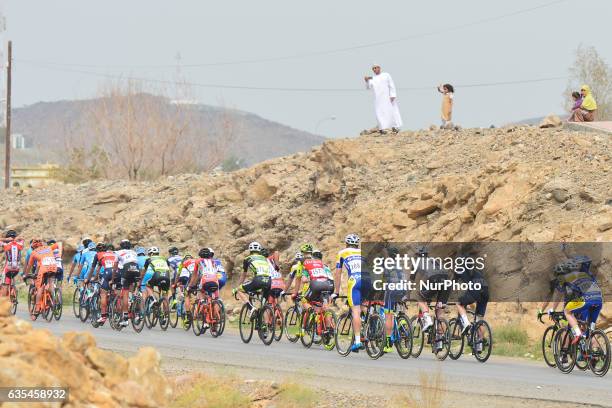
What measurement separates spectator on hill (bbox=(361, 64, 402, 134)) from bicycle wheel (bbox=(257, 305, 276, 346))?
14191 mm

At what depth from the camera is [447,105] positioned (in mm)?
38312

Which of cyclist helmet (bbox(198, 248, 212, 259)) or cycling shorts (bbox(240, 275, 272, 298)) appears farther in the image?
cyclist helmet (bbox(198, 248, 212, 259))

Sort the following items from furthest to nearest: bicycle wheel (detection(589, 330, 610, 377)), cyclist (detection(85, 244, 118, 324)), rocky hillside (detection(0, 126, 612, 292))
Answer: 1. rocky hillside (detection(0, 126, 612, 292))
2. cyclist (detection(85, 244, 118, 324))
3. bicycle wheel (detection(589, 330, 610, 377))

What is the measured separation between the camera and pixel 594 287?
19250 millimetres

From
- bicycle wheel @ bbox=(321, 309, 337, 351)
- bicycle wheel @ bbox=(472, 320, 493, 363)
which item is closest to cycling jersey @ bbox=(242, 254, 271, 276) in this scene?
bicycle wheel @ bbox=(321, 309, 337, 351)

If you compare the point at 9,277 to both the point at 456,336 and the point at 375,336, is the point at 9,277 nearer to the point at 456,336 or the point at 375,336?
the point at 375,336

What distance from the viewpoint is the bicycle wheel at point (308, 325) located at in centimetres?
2361

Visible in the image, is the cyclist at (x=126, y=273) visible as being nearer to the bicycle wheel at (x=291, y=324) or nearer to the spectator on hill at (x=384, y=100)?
the bicycle wheel at (x=291, y=324)

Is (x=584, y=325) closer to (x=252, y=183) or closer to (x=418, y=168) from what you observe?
(x=418, y=168)

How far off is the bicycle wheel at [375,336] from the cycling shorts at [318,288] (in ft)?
6.47

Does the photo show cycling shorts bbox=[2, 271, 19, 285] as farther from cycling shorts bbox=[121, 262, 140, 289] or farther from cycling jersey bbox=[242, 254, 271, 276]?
cycling jersey bbox=[242, 254, 271, 276]

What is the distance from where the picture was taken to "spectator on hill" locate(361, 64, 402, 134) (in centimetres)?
3775

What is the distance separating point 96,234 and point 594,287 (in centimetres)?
3124

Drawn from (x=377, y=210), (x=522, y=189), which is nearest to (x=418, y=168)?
(x=377, y=210)
